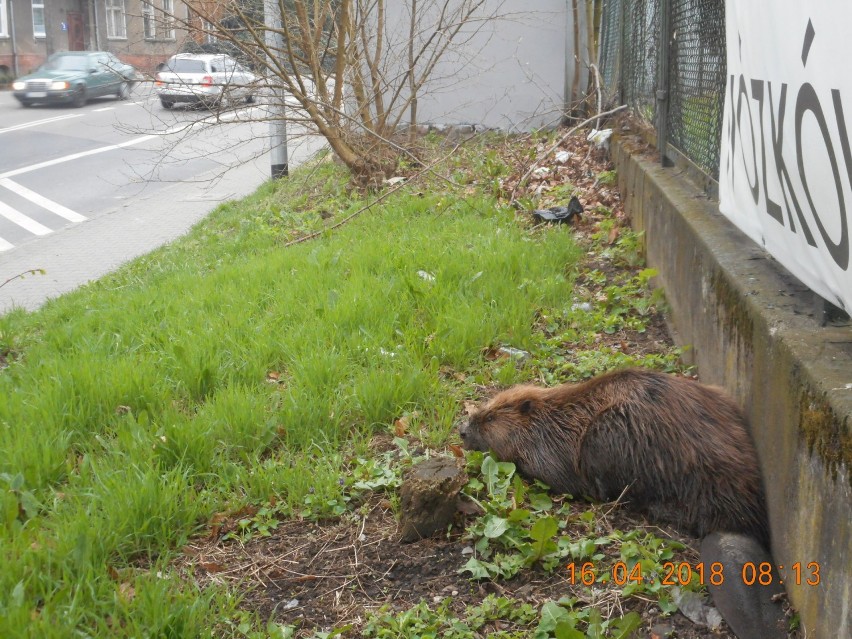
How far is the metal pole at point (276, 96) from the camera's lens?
920cm

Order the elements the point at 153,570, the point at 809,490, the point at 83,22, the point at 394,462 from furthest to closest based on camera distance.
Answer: the point at 83,22
the point at 394,462
the point at 153,570
the point at 809,490

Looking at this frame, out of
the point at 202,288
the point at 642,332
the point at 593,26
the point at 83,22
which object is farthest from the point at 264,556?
the point at 83,22

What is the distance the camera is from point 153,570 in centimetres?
288

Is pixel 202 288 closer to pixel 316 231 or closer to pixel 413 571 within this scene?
pixel 316 231

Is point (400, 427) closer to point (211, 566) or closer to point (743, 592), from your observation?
point (211, 566)

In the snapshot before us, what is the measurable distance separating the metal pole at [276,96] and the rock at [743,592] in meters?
7.11

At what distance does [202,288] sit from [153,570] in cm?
376

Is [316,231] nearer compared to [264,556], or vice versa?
[264,556]

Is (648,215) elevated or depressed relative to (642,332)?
elevated

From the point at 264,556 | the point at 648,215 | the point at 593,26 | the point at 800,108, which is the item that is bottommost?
the point at 264,556

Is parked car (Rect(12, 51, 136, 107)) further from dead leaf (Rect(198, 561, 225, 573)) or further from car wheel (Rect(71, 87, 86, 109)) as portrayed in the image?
dead leaf (Rect(198, 561, 225, 573))

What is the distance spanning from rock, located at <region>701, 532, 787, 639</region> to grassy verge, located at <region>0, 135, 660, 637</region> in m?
1.52

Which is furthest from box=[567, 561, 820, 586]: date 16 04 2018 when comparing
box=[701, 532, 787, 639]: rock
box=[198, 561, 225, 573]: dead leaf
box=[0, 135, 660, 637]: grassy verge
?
box=[198, 561, 225, 573]: dead leaf

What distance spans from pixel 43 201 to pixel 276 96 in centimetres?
662
